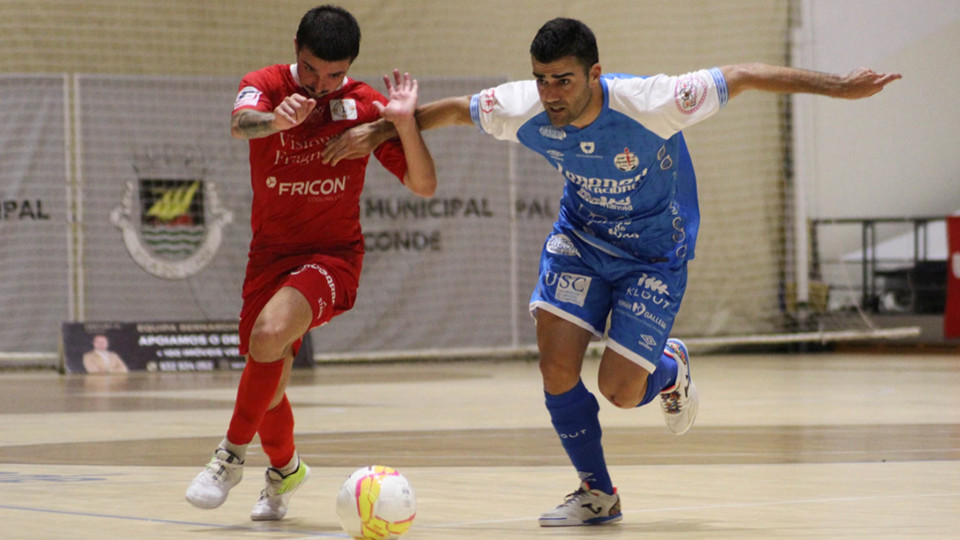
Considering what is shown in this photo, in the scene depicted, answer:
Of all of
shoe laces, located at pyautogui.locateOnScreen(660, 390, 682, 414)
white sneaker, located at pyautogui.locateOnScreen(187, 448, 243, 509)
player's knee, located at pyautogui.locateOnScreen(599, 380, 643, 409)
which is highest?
player's knee, located at pyautogui.locateOnScreen(599, 380, 643, 409)

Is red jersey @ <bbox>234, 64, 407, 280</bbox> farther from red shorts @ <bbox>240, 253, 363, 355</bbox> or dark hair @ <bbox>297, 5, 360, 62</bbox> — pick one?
dark hair @ <bbox>297, 5, 360, 62</bbox>

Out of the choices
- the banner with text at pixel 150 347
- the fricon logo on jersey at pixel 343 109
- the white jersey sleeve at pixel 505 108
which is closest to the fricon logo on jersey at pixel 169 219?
the banner with text at pixel 150 347

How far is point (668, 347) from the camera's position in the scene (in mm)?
5629

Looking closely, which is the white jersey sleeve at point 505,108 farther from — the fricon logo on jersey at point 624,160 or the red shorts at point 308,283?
the red shorts at point 308,283

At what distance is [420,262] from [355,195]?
10566mm

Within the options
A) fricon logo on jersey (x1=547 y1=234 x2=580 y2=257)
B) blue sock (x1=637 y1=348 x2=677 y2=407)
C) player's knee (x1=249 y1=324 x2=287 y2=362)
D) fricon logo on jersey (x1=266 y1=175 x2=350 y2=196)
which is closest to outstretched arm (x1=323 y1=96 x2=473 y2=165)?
fricon logo on jersey (x1=266 y1=175 x2=350 y2=196)

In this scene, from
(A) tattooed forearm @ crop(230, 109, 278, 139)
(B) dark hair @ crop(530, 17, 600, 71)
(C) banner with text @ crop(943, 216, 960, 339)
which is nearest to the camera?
(B) dark hair @ crop(530, 17, 600, 71)

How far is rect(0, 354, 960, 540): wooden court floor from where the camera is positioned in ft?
14.7

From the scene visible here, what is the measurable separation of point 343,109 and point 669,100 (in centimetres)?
131

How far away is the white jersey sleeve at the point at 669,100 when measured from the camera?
4.84 m

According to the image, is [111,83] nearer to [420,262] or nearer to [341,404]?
[420,262]

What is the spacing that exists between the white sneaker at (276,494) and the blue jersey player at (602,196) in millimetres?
960

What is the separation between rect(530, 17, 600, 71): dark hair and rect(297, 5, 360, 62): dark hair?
730 millimetres

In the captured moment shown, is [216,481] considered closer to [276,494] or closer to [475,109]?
[276,494]
